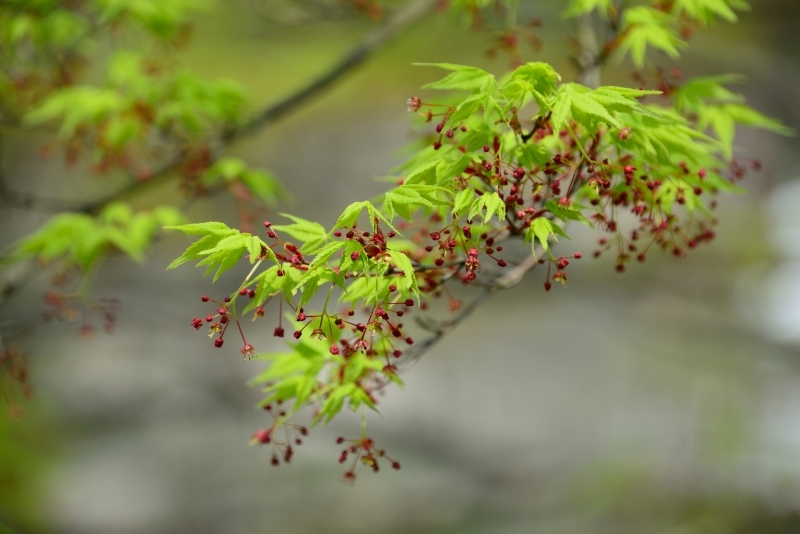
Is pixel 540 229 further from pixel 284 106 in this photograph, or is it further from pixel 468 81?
pixel 284 106

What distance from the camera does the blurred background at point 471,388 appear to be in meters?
6.07

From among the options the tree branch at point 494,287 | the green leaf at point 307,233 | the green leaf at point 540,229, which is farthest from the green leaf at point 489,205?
the green leaf at point 307,233

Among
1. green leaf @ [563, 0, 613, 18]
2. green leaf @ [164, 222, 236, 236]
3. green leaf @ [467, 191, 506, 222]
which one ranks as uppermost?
green leaf @ [563, 0, 613, 18]

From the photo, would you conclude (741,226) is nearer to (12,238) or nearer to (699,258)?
(699,258)

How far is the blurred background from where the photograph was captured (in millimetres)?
6070

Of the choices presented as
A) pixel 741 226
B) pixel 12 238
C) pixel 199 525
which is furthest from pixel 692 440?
pixel 12 238

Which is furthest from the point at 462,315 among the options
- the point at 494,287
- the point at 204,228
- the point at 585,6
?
the point at 585,6

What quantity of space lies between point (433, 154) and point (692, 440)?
17.9 ft

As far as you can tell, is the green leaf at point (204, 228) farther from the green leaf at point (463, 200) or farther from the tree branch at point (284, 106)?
the tree branch at point (284, 106)

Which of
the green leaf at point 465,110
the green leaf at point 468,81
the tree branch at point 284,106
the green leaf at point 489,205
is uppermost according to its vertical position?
the tree branch at point 284,106

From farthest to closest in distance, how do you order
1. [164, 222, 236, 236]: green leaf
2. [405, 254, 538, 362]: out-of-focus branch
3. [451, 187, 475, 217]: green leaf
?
[405, 254, 538, 362]: out-of-focus branch < [451, 187, 475, 217]: green leaf < [164, 222, 236, 236]: green leaf

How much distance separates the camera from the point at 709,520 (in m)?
5.63

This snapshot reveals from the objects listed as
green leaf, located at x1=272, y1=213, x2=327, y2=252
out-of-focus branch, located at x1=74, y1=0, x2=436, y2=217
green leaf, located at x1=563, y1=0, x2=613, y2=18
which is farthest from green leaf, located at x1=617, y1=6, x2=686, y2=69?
out-of-focus branch, located at x1=74, y1=0, x2=436, y2=217

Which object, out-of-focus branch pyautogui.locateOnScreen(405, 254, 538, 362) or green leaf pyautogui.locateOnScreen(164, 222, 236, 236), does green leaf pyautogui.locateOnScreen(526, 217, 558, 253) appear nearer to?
out-of-focus branch pyautogui.locateOnScreen(405, 254, 538, 362)
